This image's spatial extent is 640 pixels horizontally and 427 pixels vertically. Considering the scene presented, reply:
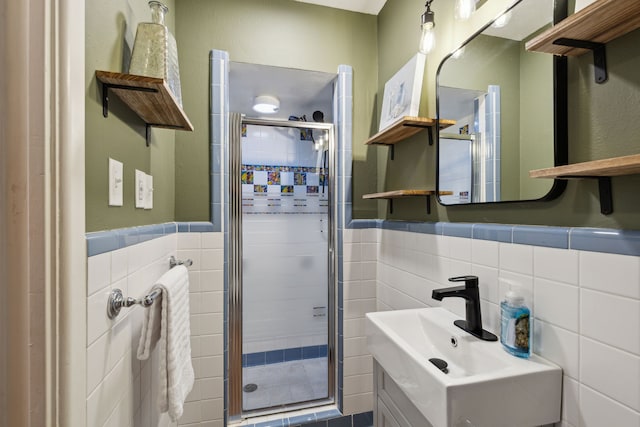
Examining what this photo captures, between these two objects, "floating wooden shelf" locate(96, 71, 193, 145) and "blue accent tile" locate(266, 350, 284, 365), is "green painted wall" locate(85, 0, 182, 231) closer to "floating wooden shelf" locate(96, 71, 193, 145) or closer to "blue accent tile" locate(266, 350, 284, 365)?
"floating wooden shelf" locate(96, 71, 193, 145)

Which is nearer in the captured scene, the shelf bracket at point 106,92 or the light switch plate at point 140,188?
the shelf bracket at point 106,92

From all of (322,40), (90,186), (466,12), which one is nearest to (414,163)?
(466,12)

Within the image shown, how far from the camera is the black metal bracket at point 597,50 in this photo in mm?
701

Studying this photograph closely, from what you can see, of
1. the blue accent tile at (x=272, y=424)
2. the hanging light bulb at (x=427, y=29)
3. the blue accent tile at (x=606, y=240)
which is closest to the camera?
the blue accent tile at (x=606, y=240)

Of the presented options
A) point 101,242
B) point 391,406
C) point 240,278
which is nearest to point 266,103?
point 240,278

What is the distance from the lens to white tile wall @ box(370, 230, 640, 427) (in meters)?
0.64

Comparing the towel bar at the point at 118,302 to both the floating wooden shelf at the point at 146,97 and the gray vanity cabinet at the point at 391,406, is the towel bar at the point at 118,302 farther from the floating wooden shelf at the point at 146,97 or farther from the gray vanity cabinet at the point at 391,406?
the gray vanity cabinet at the point at 391,406

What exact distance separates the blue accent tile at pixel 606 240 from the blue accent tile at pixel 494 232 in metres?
0.19

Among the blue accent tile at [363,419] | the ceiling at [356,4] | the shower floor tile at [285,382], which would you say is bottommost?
the blue accent tile at [363,419]

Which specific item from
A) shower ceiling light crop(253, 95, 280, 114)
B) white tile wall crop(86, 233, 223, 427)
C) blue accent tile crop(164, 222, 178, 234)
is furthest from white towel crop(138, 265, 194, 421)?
shower ceiling light crop(253, 95, 280, 114)

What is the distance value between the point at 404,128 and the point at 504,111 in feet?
1.66

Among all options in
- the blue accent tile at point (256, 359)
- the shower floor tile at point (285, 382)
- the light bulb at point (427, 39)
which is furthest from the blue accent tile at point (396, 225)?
the blue accent tile at point (256, 359)

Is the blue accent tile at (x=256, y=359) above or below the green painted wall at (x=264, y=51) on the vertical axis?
below

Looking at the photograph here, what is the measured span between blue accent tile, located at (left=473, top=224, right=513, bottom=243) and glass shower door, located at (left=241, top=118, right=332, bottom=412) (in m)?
1.08
